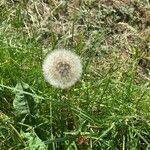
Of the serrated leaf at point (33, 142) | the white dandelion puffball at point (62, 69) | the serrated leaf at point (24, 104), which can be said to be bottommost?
the serrated leaf at point (33, 142)

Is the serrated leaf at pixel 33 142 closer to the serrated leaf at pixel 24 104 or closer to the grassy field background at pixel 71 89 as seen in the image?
the grassy field background at pixel 71 89

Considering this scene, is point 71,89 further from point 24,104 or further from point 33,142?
point 33,142

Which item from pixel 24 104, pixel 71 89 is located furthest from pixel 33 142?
pixel 71 89

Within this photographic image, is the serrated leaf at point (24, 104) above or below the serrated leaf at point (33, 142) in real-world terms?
above

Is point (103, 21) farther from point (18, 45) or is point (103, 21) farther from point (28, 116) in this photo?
point (28, 116)

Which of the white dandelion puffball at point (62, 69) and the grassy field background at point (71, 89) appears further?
the grassy field background at point (71, 89)

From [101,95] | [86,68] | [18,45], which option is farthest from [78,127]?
[18,45]

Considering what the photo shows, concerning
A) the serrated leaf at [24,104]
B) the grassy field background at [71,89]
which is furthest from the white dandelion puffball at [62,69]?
the serrated leaf at [24,104]

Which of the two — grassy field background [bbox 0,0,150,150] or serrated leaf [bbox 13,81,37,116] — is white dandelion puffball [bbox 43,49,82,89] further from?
serrated leaf [bbox 13,81,37,116]
